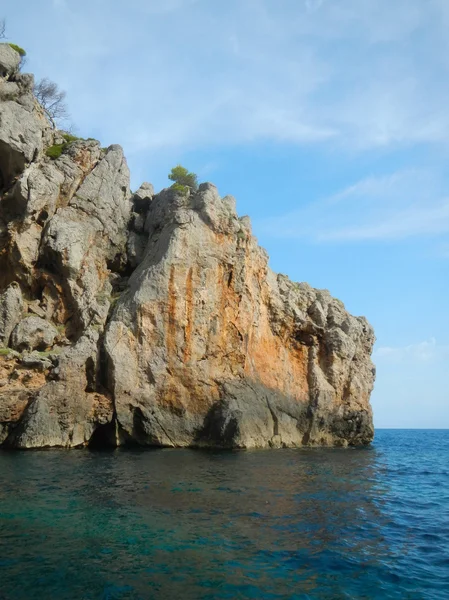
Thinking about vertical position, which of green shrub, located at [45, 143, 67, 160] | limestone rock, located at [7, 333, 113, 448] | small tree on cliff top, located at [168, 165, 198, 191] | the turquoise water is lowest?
the turquoise water

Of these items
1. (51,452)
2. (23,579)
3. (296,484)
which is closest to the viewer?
(23,579)

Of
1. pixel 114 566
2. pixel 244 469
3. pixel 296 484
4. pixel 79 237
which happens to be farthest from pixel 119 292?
pixel 114 566

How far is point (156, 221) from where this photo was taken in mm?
38750

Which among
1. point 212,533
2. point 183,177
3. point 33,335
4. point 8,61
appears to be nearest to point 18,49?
point 8,61

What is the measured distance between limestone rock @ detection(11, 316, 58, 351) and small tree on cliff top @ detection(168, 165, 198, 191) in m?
23.5

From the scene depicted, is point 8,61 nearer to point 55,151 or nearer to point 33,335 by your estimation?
point 55,151

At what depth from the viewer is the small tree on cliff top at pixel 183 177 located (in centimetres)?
4981

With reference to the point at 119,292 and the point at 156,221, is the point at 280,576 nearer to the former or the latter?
the point at 119,292

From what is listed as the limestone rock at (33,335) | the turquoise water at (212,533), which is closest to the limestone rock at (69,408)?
the limestone rock at (33,335)

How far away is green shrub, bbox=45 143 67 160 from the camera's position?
129 feet

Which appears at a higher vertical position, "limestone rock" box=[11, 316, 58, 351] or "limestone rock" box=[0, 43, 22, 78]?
"limestone rock" box=[0, 43, 22, 78]

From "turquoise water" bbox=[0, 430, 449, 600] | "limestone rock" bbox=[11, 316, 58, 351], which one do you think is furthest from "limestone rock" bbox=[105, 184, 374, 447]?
Result: "turquoise water" bbox=[0, 430, 449, 600]

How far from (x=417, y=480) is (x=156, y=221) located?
25.7 meters

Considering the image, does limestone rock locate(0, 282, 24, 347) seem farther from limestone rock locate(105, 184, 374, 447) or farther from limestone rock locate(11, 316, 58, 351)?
limestone rock locate(105, 184, 374, 447)
